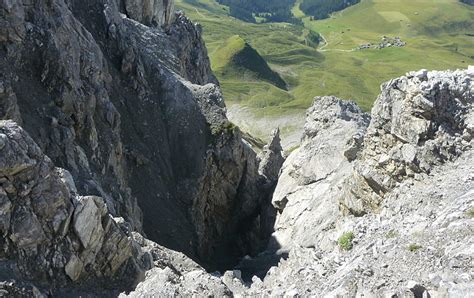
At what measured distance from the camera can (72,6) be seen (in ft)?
217

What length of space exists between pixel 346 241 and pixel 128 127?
42.3 meters

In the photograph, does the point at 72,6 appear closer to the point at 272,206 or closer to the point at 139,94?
the point at 139,94

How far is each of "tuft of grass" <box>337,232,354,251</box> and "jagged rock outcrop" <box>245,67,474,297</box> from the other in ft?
0.23

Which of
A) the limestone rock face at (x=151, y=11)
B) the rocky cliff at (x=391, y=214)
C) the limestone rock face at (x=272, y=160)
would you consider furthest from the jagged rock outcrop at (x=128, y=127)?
the rocky cliff at (x=391, y=214)

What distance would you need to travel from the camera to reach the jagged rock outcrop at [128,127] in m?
46.2

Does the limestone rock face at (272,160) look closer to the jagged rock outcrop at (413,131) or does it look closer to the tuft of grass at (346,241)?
the jagged rock outcrop at (413,131)

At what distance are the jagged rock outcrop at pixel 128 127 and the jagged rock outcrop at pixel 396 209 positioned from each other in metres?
11.0

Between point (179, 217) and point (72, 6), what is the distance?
31.5 metres

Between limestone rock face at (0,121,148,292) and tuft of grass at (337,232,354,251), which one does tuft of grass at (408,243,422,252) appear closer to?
tuft of grass at (337,232,354,251)

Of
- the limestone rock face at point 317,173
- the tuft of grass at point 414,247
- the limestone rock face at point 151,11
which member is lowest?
the limestone rock face at point 317,173

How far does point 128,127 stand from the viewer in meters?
65.3

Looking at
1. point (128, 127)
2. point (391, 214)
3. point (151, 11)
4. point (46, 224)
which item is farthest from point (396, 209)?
point (151, 11)

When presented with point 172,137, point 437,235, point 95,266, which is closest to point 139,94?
point 172,137

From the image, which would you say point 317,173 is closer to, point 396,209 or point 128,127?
point 128,127
